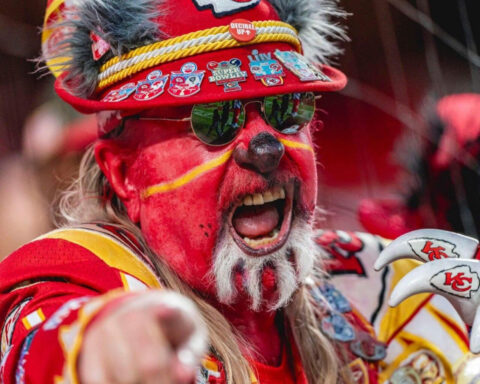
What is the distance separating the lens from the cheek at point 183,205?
5.41 feet

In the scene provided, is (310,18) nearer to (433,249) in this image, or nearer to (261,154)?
(261,154)

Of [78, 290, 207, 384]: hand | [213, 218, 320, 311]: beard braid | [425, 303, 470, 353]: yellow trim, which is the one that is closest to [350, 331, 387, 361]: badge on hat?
[425, 303, 470, 353]: yellow trim

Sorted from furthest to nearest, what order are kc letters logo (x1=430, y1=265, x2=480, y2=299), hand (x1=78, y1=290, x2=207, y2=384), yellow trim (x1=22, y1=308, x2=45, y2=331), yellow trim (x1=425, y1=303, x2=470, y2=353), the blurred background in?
the blurred background, yellow trim (x1=425, y1=303, x2=470, y2=353), kc letters logo (x1=430, y1=265, x2=480, y2=299), yellow trim (x1=22, y1=308, x2=45, y2=331), hand (x1=78, y1=290, x2=207, y2=384)

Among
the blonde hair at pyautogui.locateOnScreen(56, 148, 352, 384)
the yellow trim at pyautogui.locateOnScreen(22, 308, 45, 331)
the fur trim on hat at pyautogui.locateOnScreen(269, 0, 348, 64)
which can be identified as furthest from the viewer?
the fur trim on hat at pyautogui.locateOnScreen(269, 0, 348, 64)

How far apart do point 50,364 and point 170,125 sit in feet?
2.30

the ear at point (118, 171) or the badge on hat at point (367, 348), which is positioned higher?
the ear at point (118, 171)

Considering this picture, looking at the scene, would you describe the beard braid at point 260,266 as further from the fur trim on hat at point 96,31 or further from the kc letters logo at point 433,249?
the fur trim on hat at point 96,31

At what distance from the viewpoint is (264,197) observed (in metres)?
1.68

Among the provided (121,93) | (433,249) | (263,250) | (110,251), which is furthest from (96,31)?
(433,249)

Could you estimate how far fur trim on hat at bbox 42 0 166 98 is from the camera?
168 cm

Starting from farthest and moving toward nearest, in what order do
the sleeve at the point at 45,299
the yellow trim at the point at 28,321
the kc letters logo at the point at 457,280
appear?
the kc letters logo at the point at 457,280
the yellow trim at the point at 28,321
the sleeve at the point at 45,299

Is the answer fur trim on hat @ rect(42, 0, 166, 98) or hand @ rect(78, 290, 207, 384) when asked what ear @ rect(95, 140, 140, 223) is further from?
hand @ rect(78, 290, 207, 384)

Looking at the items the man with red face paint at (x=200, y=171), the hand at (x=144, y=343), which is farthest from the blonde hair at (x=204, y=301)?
the hand at (x=144, y=343)

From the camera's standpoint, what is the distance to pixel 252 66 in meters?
1.66
